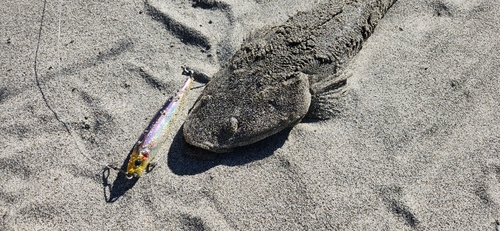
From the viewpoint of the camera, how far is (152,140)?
3756 millimetres

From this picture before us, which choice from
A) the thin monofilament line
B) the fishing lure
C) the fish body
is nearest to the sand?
the thin monofilament line

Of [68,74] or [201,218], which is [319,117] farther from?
[68,74]

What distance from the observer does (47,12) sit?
189 inches

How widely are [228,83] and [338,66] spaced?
1.09m

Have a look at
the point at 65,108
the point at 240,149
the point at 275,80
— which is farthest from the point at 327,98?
the point at 65,108

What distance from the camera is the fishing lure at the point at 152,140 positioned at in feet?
11.9

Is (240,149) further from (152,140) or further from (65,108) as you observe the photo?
(65,108)

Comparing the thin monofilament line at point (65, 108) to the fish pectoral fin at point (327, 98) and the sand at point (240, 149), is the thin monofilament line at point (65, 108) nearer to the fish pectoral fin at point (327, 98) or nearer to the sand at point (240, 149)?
the sand at point (240, 149)

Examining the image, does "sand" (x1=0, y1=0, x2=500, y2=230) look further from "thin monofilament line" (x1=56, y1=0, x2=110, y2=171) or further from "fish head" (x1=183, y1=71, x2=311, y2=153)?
"fish head" (x1=183, y1=71, x2=311, y2=153)

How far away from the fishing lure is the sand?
0.13m

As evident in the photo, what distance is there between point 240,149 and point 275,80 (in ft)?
2.33

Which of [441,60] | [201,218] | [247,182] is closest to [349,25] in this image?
[441,60]

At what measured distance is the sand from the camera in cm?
356

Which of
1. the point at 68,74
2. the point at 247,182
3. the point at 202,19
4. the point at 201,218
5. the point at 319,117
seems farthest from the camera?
the point at 202,19
